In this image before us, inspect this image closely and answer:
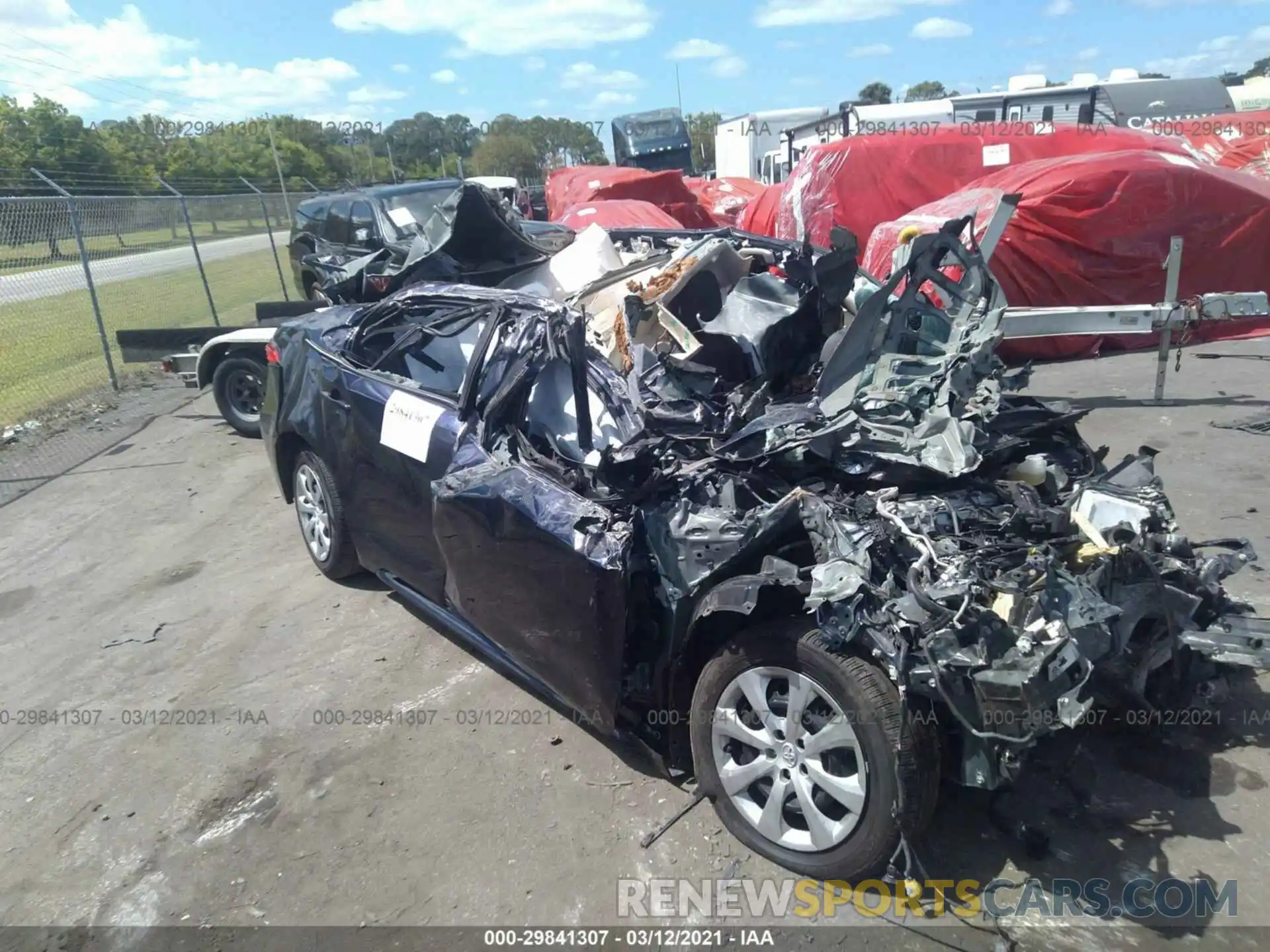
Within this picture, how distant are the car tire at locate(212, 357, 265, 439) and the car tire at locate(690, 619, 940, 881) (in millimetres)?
6732

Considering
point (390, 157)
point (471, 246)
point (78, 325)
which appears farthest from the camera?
point (390, 157)

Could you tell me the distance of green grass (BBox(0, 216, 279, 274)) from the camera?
9930 mm

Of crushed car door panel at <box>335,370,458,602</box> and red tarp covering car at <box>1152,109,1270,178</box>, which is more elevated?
red tarp covering car at <box>1152,109,1270,178</box>

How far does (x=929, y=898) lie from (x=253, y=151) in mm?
38682

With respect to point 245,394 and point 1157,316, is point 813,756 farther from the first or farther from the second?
point 245,394

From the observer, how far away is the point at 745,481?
3.26m

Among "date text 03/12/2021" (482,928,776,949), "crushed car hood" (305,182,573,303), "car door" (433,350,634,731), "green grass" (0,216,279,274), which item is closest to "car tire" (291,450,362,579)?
"car door" (433,350,634,731)

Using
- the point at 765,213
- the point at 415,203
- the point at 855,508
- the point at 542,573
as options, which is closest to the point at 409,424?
the point at 542,573

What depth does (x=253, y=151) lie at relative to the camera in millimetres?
34969

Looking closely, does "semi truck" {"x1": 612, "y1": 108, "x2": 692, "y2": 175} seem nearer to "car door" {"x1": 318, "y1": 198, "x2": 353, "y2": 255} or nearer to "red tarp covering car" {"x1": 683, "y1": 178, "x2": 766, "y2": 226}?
"red tarp covering car" {"x1": 683, "y1": 178, "x2": 766, "y2": 226}

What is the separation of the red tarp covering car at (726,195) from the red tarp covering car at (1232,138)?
24.2ft

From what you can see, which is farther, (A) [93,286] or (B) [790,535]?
(A) [93,286]

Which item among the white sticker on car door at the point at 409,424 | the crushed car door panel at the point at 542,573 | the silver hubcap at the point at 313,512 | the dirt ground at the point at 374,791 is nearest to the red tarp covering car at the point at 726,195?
the silver hubcap at the point at 313,512

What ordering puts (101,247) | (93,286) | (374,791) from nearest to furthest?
1. (374,791)
2. (93,286)
3. (101,247)
